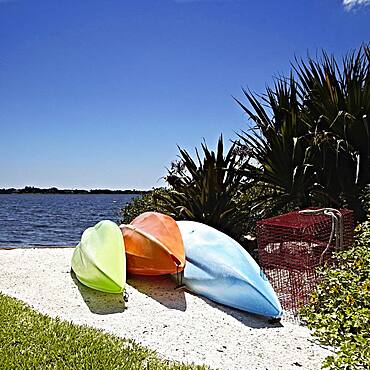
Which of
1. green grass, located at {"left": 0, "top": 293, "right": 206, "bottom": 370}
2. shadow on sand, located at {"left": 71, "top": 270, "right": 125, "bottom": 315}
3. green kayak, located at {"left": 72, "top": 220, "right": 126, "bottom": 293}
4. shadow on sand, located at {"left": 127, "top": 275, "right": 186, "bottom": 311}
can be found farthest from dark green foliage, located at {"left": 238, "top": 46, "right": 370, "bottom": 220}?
green grass, located at {"left": 0, "top": 293, "right": 206, "bottom": 370}

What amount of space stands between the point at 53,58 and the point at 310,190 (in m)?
5.47

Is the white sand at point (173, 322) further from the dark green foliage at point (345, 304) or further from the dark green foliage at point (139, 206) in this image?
the dark green foliage at point (139, 206)

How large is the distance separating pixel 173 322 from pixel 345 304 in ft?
4.54

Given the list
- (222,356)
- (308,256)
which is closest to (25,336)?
(222,356)

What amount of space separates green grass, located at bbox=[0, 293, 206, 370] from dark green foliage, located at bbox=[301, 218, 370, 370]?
1.07 metres

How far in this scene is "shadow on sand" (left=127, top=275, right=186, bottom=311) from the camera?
442 cm

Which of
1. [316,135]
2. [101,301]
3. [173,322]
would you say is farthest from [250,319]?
[316,135]

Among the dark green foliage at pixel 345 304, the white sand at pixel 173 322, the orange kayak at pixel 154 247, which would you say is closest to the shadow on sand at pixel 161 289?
the white sand at pixel 173 322

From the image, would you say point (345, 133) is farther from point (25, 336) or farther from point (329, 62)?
point (25, 336)

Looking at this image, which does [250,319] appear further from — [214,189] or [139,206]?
[139,206]

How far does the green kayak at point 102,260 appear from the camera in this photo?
171 inches

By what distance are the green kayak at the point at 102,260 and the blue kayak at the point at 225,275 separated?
0.72m

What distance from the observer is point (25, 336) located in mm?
3312

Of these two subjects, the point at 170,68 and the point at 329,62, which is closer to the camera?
the point at 329,62
